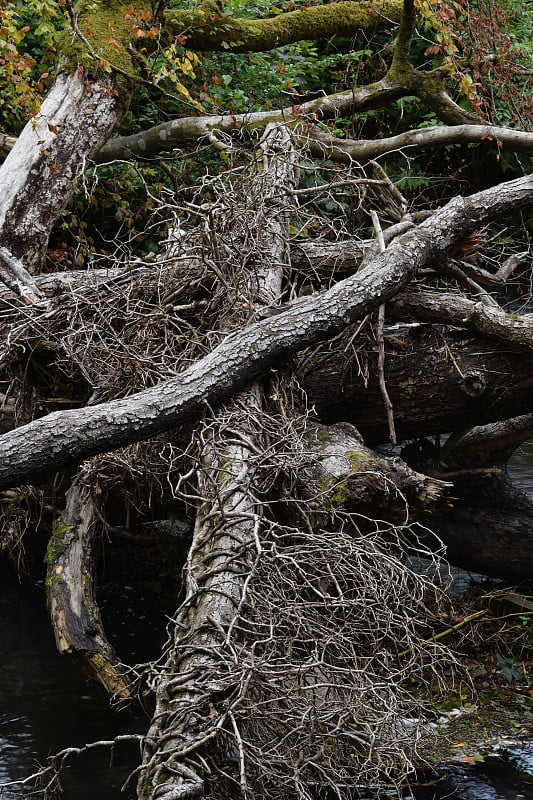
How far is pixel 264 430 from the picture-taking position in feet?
13.7

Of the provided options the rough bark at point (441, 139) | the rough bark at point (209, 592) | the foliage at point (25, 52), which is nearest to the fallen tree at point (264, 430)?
the rough bark at point (209, 592)

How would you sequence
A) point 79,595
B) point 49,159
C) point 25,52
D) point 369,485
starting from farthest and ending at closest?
point 25,52, point 49,159, point 79,595, point 369,485

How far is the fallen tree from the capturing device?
3.11 meters

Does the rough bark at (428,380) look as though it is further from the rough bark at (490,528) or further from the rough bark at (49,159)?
the rough bark at (49,159)

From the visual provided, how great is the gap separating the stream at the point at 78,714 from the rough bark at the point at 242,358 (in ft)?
4.36

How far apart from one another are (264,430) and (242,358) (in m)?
0.35

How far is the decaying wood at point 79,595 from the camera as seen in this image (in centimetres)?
416

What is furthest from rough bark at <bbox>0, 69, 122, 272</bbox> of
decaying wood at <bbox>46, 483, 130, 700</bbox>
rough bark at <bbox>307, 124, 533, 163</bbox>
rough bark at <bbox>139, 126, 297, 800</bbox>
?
decaying wood at <bbox>46, 483, 130, 700</bbox>

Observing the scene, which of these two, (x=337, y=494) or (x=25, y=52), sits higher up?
(x=25, y=52)

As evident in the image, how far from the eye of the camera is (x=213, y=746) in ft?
9.47

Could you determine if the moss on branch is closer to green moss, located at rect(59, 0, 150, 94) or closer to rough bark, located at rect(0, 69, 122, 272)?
green moss, located at rect(59, 0, 150, 94)

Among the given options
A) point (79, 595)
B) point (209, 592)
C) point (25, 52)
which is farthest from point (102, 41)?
point (209, 592)

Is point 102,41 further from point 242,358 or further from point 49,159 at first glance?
point 242,358

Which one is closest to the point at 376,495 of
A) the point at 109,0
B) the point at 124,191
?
the point at 109,0
